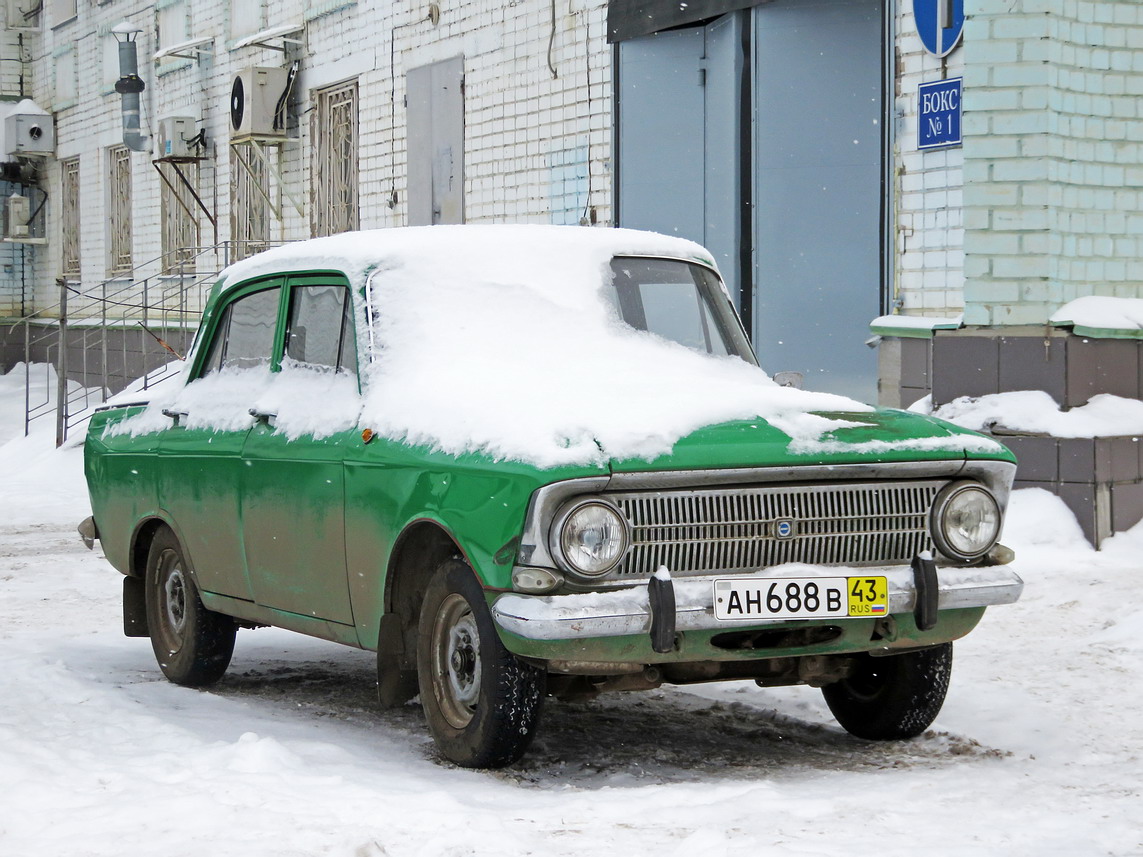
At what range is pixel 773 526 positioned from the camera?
476 cm

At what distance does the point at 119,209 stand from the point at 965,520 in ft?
75.2

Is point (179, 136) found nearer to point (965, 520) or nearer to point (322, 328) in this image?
point (322, 328)

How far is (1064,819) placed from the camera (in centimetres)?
438

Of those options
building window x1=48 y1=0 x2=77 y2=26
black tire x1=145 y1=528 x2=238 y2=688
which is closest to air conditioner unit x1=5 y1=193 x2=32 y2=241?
building window x1=48 y1=0 x2=77 y2=26

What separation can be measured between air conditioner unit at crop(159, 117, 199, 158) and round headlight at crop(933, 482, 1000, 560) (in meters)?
19.0

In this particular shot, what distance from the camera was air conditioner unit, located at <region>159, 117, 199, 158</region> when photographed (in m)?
22.6

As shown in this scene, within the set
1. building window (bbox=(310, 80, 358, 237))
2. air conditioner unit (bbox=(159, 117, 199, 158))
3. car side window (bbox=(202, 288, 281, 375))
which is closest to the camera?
car side window (bbox=(202, 288, 281, 375))

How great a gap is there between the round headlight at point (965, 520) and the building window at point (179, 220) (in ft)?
61.0

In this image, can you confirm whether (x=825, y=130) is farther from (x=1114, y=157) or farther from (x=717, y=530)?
(x=717, y=530)

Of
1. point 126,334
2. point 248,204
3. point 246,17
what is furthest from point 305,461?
point 126,334

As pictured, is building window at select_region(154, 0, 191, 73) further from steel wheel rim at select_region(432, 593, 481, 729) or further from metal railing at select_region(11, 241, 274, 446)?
steel wheel rim at select_region(432, 593, 481, 729)

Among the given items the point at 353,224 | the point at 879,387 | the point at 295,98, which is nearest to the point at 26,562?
the point at 879,387

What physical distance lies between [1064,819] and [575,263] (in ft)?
8.18

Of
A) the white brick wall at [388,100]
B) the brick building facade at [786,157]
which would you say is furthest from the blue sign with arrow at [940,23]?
the white brick wall at [388,100]
